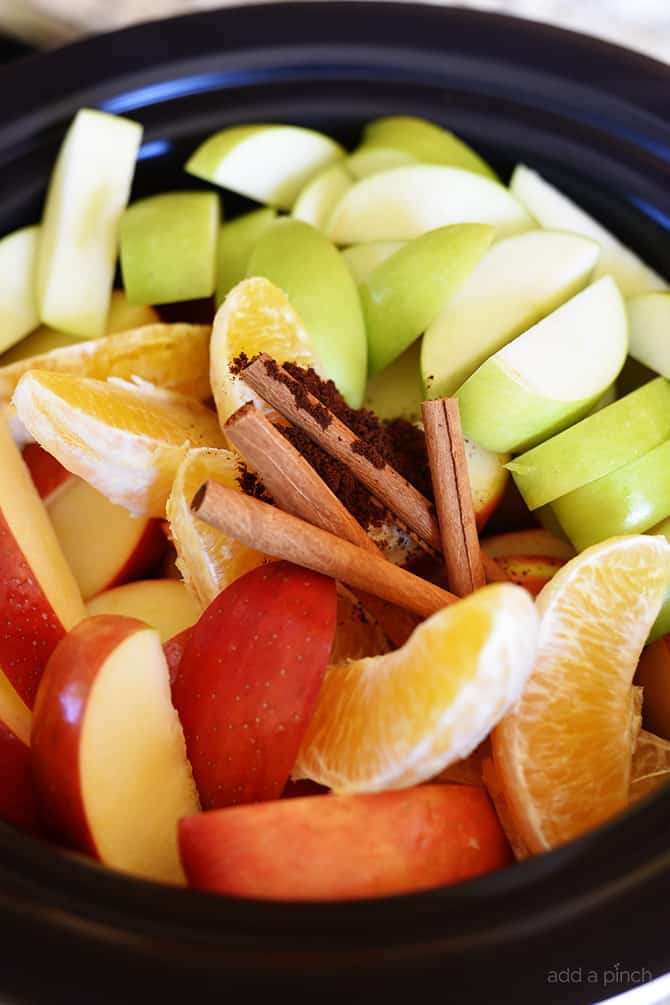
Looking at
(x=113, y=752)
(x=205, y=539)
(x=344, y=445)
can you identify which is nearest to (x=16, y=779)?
(x=113, y=752)

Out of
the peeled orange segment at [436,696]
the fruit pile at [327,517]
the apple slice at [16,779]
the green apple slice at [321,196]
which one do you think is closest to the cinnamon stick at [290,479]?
the fruit pile at [327,517]

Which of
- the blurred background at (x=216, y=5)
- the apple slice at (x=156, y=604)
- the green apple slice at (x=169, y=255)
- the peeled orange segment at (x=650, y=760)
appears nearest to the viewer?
the peeled orange segment at (x=650, y=760)

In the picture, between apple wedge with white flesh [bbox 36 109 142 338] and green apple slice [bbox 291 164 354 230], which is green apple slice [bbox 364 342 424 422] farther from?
apple wedge with white flesh [bbox 36 109 142 338]

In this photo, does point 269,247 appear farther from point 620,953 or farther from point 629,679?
point 620,953


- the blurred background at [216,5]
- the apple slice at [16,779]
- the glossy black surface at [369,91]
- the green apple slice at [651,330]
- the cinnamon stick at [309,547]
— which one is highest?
the blurred background at [216,5]

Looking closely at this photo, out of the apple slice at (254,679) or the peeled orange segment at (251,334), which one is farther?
the peeled orange segment at (251,334)

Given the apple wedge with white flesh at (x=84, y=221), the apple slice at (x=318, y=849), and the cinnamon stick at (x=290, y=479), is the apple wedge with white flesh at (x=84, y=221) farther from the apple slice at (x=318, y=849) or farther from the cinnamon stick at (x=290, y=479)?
the apple slice at (x=318, y=849)

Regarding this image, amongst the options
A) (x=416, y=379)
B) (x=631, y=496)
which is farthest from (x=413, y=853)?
(x=416, y=379)

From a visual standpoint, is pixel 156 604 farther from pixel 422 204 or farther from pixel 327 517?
pixel 422 204
